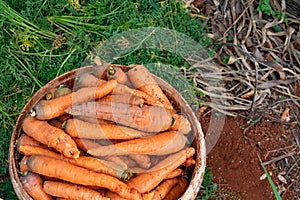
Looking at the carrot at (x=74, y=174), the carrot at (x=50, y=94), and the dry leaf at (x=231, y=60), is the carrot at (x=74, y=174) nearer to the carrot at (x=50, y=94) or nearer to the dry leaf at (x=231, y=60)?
the carrot at (x=50, y=94)

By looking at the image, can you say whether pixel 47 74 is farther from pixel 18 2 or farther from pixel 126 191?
pixel 126 191

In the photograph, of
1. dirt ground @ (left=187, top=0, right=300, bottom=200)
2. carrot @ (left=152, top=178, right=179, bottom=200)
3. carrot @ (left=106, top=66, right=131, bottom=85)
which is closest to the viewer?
carrot @ (left=152, top=178, right=179, bottom=200)

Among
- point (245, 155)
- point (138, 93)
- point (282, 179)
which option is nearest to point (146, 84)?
point (138, 93)

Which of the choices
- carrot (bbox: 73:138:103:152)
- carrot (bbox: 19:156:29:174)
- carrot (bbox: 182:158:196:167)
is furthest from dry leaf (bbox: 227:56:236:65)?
carrot (bbox: 19:156:29:174)

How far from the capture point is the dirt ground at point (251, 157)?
2.82 metres

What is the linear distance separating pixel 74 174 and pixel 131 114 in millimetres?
381

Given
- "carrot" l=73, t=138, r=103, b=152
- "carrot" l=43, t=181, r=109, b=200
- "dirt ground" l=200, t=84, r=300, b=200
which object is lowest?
"dirt ground" l=200, t=84, r=300, b=200

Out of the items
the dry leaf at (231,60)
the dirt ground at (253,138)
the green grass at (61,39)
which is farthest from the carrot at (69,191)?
the dry leaf at (231,60)

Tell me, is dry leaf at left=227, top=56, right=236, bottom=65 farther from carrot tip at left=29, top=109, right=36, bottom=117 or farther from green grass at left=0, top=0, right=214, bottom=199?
carrot tip at left=29, top=109, right=36, bottom=117

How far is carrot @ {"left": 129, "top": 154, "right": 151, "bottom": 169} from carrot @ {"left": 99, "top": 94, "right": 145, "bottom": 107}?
245 millimetres

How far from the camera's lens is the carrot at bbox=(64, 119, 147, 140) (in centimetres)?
225

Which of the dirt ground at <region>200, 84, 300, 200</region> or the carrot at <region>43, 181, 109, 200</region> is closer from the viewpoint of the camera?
the carrot at <region>43, 181, 109, 200</region>

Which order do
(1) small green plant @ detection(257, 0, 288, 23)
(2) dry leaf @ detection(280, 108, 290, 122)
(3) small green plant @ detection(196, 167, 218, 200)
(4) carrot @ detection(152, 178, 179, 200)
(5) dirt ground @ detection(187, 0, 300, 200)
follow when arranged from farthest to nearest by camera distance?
(1) small green plant @ detection(257, 0, 288, 23) → (2) dry leaf @ detection(280, 108, 290, 122) → (5) dirt ground @ detection(187, 0, 300, 200) → (3) small green plant @ detection(196, 167, 218, 200) → (4) carrot @ detection(152, 178, 179, 200)

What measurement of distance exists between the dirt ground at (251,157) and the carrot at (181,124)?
574 mm
